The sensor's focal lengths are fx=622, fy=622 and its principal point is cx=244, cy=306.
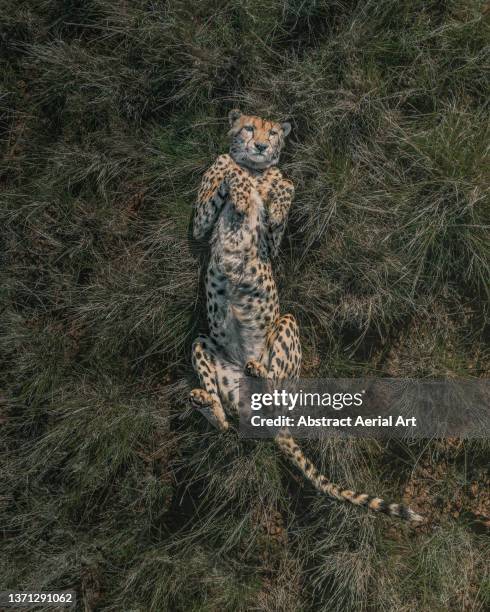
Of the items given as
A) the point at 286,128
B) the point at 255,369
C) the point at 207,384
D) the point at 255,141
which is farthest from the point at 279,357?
the point at 286,128

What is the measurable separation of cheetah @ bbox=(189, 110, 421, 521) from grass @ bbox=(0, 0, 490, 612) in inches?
8.5

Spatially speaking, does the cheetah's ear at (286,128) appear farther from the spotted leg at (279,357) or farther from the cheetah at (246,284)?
the spotted leg at (279,357)

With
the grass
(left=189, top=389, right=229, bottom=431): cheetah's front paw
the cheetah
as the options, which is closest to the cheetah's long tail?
the cheetah

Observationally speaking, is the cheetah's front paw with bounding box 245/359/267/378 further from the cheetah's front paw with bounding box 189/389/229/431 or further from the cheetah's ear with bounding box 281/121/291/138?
the cheetah's ear with bounding box 281/121/291/138

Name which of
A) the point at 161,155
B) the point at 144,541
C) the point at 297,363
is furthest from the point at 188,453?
the point at 161,155

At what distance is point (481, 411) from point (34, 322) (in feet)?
8.35

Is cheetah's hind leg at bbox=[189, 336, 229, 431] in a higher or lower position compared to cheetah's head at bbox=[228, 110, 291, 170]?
lower

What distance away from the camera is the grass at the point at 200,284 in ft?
11.0

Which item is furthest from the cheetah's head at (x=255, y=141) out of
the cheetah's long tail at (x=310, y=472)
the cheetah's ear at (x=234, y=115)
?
the cheetah's long tail at (x=310, y=472)

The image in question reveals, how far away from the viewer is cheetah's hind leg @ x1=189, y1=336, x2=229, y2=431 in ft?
10.3

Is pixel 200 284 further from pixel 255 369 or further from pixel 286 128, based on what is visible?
pixel 286 128

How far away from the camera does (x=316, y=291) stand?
3408 millimetres

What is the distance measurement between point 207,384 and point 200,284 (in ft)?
1.96

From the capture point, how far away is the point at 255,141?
309cm
